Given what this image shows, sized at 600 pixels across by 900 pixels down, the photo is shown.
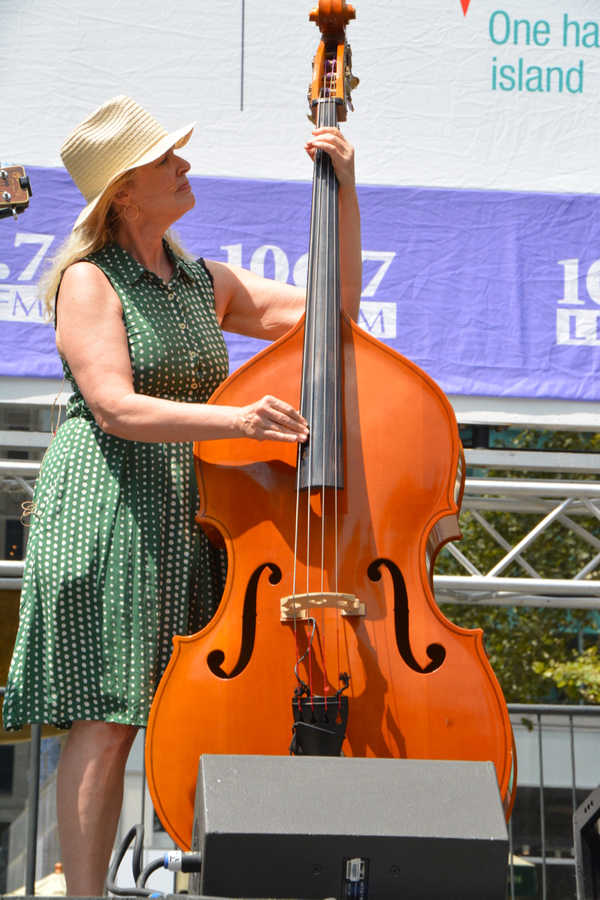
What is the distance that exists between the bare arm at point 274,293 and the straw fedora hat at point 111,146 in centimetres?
31

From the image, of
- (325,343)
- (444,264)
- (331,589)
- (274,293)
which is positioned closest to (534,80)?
(444,264)

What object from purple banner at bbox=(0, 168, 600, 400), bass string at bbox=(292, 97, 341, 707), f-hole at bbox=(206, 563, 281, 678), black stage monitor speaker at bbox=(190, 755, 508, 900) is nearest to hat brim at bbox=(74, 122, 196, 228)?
bass string at bbox=(292, 97, 341, 707)

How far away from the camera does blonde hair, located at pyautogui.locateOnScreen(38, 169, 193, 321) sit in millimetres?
1878

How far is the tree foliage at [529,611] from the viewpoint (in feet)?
32.0

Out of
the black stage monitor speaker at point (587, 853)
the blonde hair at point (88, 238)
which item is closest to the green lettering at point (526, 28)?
the blonde hair at point (88, 238)

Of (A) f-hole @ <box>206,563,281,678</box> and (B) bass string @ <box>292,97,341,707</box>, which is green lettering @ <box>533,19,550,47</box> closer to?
(B) bass string @ <box>292,97,341,707</box>

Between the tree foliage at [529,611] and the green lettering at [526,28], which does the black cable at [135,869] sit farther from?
the tree foliage at [529,611]

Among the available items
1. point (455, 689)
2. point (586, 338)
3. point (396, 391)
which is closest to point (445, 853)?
point (455, 689)

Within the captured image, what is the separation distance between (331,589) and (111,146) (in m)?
0.93

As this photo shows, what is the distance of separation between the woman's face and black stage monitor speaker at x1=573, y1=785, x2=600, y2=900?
1.29 metres

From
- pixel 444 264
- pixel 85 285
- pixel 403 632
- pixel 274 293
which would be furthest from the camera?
pixel 444 264

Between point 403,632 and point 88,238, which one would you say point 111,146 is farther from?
point 403,632

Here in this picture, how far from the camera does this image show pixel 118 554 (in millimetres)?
1745

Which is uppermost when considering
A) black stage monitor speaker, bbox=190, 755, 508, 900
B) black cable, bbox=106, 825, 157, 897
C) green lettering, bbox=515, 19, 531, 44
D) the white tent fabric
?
green lettering, bbox=515, 19, 531, 44
